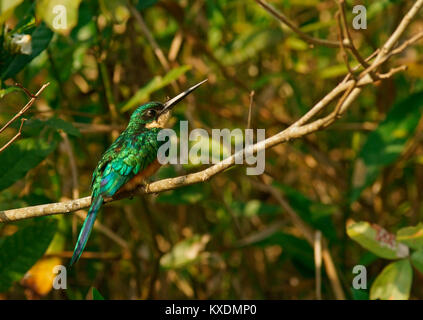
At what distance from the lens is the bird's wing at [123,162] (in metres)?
1.92

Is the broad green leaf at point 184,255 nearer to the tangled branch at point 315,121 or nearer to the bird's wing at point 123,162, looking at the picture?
the bird's wing at point 123,162

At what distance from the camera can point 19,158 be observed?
80.5 inches

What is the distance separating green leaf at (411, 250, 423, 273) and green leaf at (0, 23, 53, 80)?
1.42 metres

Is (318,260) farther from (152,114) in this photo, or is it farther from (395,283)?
(152,114)

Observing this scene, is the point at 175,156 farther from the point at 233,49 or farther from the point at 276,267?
the point at 276,267

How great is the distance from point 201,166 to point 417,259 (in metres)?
1.06

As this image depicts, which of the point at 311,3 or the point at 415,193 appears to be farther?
the point at 415,193

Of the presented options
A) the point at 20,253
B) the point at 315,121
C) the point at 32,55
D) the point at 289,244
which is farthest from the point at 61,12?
the point at 289,244

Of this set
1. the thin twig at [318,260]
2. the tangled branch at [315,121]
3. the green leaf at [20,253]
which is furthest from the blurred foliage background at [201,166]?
the tangled branch at [315,121]

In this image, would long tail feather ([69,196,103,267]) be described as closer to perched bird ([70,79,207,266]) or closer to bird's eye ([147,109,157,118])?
perched bird ([70,79,207,266])

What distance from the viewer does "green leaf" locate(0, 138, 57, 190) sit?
2.01 m
